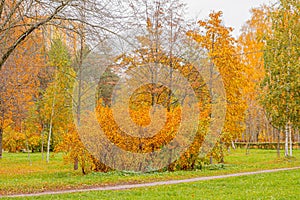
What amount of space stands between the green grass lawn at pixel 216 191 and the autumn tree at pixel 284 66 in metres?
11.3

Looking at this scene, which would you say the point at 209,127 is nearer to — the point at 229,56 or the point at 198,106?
the point at 198,106

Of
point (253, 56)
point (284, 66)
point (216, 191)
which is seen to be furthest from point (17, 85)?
point (253, 56)

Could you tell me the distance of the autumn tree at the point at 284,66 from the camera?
2223cm

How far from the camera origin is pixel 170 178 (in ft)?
43.1

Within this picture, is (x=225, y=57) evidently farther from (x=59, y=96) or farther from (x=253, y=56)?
(x=253, y=56)

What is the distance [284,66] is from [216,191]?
14.5 metres

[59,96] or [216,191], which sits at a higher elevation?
[59,96]

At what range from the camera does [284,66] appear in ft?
73.0

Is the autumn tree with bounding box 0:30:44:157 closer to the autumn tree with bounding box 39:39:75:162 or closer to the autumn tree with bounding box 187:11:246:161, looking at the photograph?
the autumn tree with bounding box 39:39:75:162

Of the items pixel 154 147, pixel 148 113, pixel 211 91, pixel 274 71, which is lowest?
pixel 154 147

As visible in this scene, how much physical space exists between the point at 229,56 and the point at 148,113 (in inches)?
270

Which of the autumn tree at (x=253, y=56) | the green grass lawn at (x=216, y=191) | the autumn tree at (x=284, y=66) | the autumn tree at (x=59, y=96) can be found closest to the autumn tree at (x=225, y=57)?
the autumn tree at (x=284, y=66)

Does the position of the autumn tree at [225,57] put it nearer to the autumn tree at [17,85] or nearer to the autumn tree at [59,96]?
the autumn tree at [59,96]

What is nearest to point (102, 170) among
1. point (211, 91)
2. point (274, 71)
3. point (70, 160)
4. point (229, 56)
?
point (70, 160)
